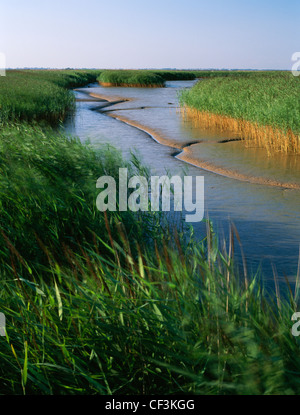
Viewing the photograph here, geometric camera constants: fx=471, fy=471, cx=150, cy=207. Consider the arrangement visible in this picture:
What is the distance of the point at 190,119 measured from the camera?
17.1m

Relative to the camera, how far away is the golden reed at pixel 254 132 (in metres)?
10.6

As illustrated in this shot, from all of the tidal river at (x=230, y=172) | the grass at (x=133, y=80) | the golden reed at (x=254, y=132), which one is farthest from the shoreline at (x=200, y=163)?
the grass at (x=133, y=80)

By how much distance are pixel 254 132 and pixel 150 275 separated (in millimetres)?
10051

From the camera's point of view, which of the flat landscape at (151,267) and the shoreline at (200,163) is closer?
the flat landscape at (151,267)

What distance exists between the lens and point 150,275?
2.63 metres

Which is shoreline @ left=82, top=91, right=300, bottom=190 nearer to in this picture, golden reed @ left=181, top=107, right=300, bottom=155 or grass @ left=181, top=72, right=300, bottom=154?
golden reed @ left=181, top=107, right=300, bottom=155

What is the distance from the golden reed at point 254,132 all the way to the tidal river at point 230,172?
0.92 feet

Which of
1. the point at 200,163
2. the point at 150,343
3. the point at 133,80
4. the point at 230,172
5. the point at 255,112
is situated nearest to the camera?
the point at 150,343

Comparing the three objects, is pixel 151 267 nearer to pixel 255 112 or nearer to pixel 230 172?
pixel 230 172

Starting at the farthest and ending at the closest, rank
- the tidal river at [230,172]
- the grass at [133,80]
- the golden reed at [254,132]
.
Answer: the grass at [133,80], the golden reed at [254,132], the tidal river at [230,172]

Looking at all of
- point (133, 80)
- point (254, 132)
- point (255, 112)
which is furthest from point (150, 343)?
point (133, 80)

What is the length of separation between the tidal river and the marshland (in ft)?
0.12

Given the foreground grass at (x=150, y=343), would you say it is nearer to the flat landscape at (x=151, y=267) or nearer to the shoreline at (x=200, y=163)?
the flat landscape at (x=151, y=267)
